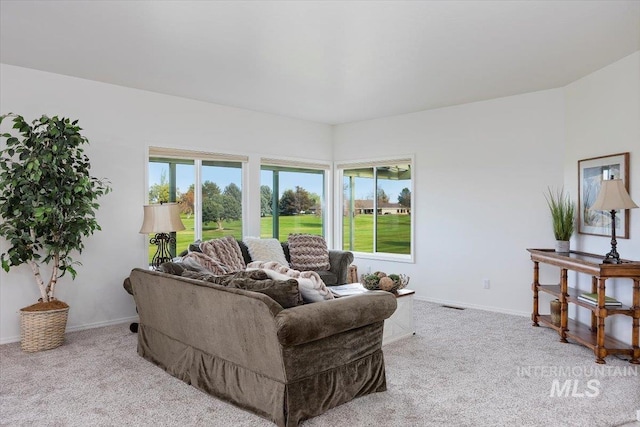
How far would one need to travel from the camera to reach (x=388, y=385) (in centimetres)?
310

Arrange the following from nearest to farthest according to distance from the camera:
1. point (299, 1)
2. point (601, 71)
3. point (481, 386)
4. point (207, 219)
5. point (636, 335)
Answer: point (299, 1), point (481, 386), point (636, 335), point (601, 71), point (207, 219)

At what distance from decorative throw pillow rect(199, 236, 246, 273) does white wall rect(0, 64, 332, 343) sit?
79 centimetres

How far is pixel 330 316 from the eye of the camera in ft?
8.39

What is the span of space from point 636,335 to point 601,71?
2448mm

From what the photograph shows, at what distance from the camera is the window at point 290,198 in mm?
6465

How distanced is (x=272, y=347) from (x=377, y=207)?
15.3 feet

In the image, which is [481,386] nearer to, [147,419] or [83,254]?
[147,419]

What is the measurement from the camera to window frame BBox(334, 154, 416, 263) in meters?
6.21

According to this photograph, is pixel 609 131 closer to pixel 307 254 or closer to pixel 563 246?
pixel 563 246

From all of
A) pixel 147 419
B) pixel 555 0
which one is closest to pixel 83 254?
pixel 147 419

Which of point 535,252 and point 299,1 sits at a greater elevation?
point 299,1

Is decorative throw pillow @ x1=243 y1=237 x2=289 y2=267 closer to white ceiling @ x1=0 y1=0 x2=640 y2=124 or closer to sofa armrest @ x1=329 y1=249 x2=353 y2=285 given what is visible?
sofa armrest @ x1=329 y1=249 x2=353 y2=285

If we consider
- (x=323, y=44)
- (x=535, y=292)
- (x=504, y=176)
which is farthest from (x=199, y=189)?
(x=535, y=292)

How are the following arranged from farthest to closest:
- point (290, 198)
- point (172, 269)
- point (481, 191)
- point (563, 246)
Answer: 1. point (290, 198)
2. point (481, 191)
3. point (563, 246)
4. point (172, 269)
